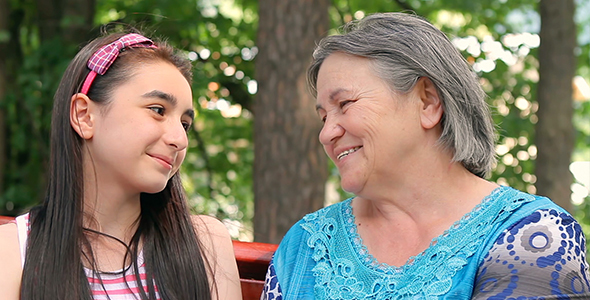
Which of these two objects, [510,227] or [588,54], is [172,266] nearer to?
[510,227]

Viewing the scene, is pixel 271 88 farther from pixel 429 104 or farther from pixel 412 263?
pixel 412 263

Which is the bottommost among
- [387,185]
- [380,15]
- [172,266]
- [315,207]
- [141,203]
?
[315,207]

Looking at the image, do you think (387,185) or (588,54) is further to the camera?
(588,54)

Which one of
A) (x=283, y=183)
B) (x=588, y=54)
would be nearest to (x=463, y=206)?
(x=283, y=183)

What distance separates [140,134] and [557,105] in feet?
11.8

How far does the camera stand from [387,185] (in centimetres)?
218

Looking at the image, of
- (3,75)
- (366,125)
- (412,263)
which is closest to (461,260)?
(412,263)

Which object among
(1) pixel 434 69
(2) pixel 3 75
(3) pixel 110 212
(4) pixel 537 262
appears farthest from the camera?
(2) pixel 3 75

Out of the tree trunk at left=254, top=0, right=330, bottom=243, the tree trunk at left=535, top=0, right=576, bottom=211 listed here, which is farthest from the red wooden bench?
the tree trunk at left=535, top=0, right=576, bottom=211

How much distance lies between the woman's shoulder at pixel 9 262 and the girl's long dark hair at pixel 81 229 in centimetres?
3

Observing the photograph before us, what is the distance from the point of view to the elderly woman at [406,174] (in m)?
2.01

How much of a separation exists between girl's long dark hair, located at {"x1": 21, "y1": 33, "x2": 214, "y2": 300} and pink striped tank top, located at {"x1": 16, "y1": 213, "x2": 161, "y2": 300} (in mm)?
22

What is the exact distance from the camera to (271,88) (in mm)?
4344

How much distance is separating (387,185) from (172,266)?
0.78 metres
